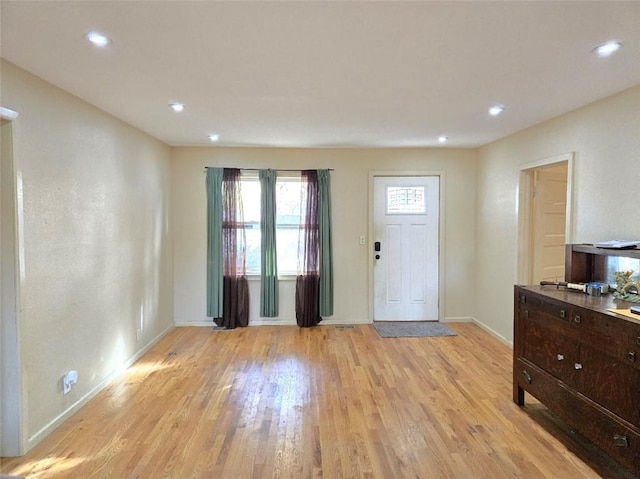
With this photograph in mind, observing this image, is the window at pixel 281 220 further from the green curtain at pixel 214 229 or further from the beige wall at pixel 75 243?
the beige wall at pixel 75 243

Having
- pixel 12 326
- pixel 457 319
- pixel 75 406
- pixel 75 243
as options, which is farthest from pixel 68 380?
pixel 457 319

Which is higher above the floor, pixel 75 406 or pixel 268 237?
pixel 268 237

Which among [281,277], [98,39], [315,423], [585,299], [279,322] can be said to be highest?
[98,39]

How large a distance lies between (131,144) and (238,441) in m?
2.92

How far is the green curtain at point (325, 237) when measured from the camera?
492 centimetres

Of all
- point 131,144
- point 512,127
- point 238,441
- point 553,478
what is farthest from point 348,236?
point 553,478

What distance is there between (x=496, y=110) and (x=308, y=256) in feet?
9.01

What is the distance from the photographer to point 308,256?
495cm

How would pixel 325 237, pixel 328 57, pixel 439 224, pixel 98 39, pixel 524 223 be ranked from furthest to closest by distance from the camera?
pixel 439 224, pixel 325 237, pixel 524 223, pixel 328 57, pixel 98 39

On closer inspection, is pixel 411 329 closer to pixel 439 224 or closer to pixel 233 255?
pixel 439 224

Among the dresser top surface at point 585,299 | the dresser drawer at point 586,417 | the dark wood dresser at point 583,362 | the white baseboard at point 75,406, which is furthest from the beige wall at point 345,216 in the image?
the dresser drawer at point 586,417

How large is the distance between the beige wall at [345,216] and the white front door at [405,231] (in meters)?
0.13

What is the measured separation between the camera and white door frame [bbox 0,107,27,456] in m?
2.19

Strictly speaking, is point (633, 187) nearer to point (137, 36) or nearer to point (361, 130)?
point (361, 130)
